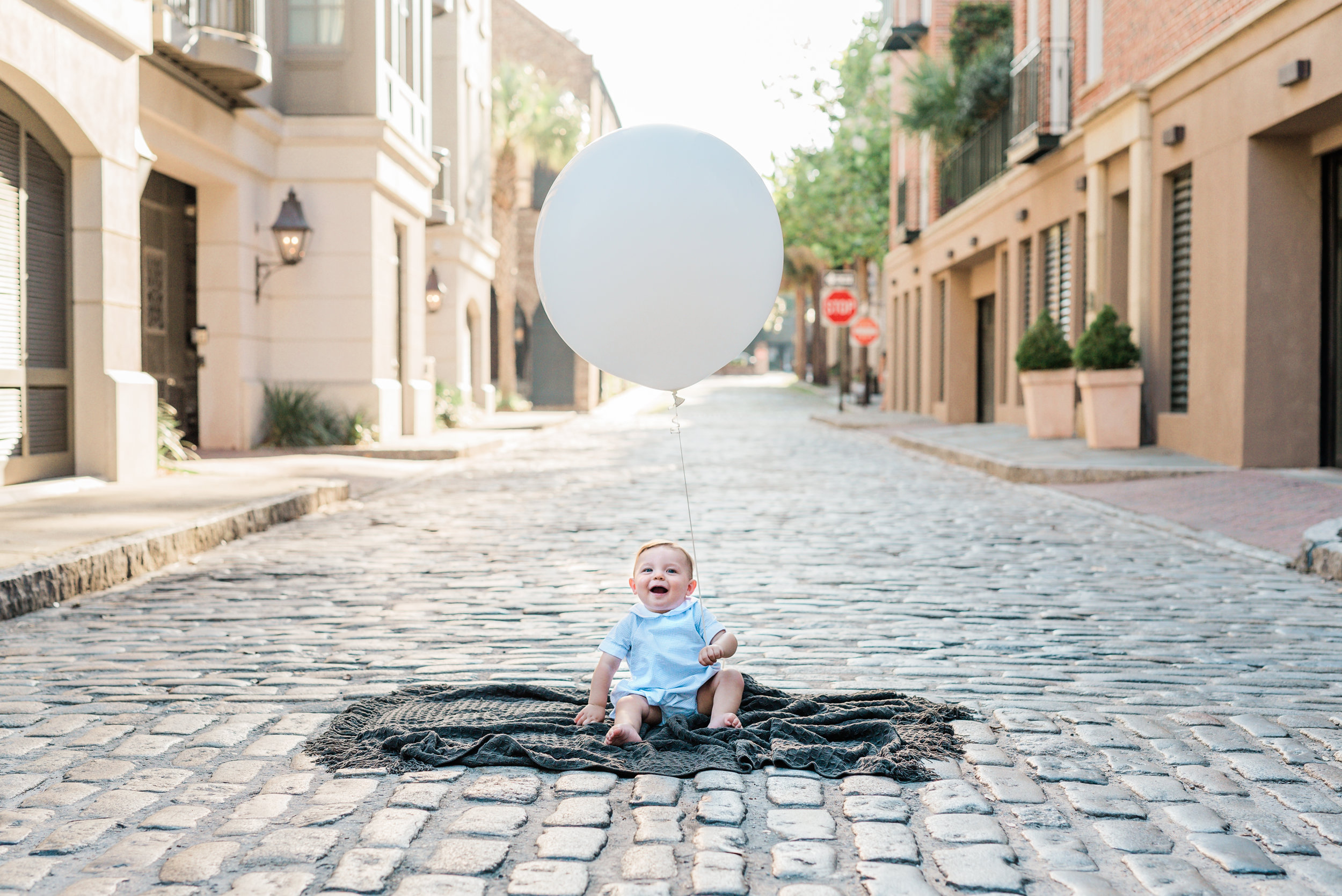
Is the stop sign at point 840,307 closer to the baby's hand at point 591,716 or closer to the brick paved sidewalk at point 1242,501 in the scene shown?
the brick paved sidewalk at point 1242,501

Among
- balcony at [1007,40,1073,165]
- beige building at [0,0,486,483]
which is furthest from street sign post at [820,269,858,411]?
balcony at [1007,40,1073,165]

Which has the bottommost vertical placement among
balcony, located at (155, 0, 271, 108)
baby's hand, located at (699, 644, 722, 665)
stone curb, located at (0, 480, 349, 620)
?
stone curb, located at (0, 480, 349, 620)

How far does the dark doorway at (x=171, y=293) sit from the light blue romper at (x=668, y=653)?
13.2 meters

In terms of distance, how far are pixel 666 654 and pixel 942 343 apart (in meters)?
27.0

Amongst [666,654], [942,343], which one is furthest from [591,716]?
[942,343]

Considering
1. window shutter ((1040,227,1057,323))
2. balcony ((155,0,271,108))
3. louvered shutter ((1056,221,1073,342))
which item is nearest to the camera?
balcony ((155,0,271,108))

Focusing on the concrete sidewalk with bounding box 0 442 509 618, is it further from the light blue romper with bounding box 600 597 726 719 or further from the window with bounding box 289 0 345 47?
the window with bounding box 289 0 345 47

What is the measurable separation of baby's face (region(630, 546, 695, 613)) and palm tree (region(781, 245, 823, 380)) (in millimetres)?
40185

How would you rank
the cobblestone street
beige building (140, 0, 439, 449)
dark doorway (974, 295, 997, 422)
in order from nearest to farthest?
the cobblestone street
beige building (140, 0, 439, 449)
dark doorway (974, 295, 997, 422)

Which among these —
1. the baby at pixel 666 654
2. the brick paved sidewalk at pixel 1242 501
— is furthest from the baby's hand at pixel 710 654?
the brick paved sidewalk at pixel 1242 501

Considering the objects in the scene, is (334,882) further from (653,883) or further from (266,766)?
(266,766)

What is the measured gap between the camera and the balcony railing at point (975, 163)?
78.8 feet

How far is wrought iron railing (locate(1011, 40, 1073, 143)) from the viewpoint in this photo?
19.3 meters

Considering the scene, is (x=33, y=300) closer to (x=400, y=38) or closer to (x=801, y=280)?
(x=400, y=38)
